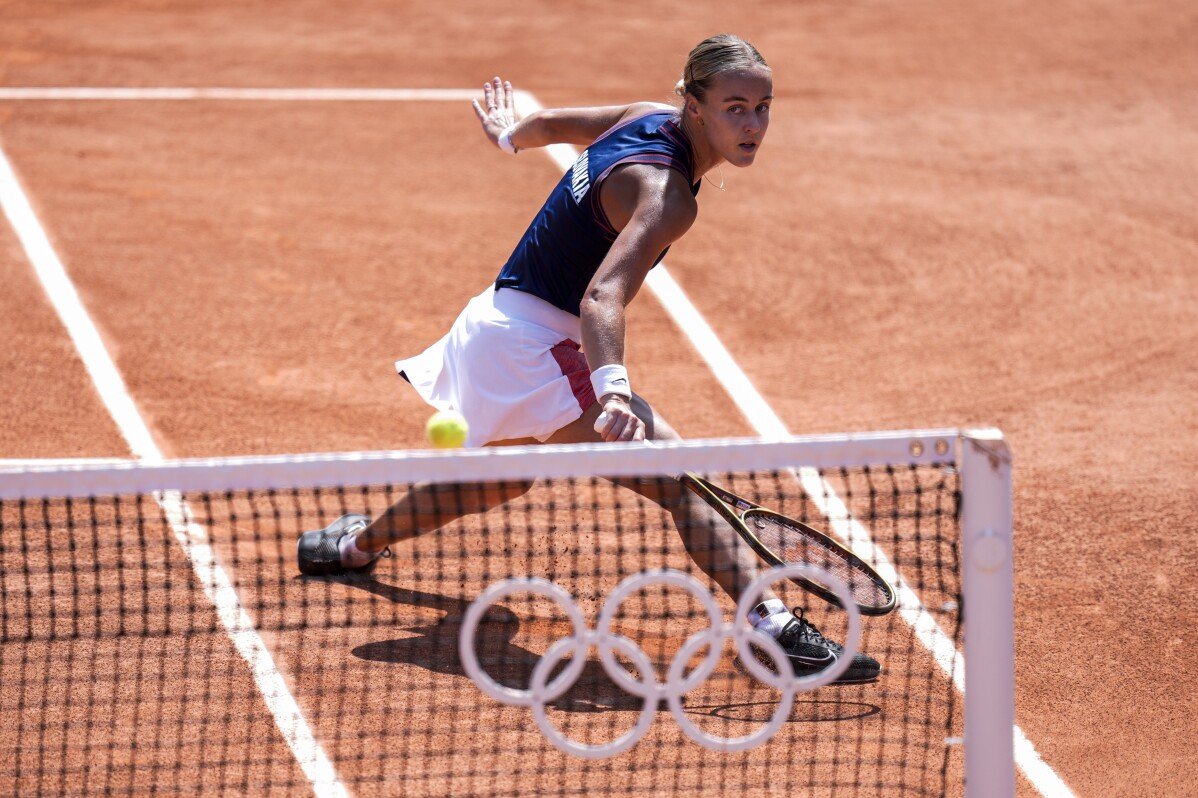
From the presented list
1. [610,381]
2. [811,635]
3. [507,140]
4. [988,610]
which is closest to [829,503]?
[811,635]

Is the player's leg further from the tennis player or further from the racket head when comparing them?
the racket head


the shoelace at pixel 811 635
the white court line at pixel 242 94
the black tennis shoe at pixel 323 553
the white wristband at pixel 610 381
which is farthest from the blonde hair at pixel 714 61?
the white court line at pixel 242 94

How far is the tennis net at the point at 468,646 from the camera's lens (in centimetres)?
364

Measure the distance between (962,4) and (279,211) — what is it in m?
7.36

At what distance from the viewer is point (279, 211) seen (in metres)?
9.09

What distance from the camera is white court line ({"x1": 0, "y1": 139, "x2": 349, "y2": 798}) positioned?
4.53 m

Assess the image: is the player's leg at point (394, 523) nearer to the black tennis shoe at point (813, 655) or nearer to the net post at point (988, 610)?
the black tennis shoe at point (813, 655)

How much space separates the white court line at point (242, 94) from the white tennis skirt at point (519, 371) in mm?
6310

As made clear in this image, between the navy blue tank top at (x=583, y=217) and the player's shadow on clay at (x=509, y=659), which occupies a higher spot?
the navy blue tank top at (x=583, y=217)

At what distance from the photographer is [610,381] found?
4328 mm

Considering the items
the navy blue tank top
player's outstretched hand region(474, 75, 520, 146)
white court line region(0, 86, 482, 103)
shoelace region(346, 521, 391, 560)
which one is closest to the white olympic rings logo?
the navy blue tank top

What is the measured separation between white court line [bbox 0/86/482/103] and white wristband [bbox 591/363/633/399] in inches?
277

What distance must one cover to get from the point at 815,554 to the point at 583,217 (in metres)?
1.40

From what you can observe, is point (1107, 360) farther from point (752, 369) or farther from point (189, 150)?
point (189, 150)
